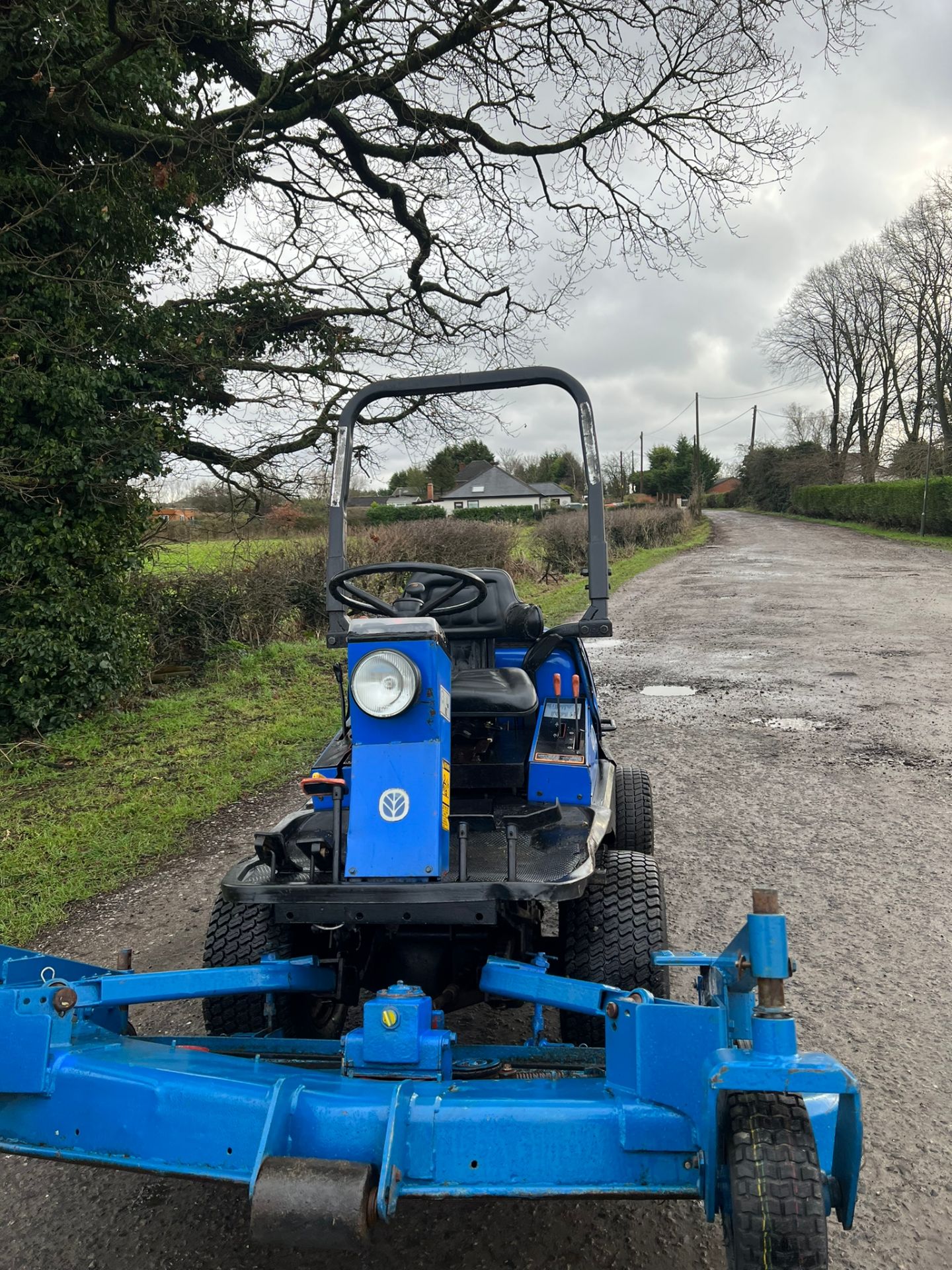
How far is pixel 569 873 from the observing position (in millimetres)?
2367

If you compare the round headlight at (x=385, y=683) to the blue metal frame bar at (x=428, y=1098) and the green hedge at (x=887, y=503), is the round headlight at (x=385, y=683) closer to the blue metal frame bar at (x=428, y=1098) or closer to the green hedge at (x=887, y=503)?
the blue metal frame bar at (x=428, y=1098)

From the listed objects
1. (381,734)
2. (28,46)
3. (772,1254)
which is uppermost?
(28,46)

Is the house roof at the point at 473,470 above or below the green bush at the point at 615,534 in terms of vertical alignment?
above

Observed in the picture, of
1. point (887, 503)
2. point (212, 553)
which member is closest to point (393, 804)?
point (212, 553)

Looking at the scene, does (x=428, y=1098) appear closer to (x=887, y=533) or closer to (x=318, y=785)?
(x=318, y=785)

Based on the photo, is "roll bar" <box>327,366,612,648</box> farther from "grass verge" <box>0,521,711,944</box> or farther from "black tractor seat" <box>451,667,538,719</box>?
"grass verge" <box>0,521,711,944</box>

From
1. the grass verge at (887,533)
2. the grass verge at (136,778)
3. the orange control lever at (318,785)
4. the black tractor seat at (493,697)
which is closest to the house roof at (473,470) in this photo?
the grass verge at (887,533)

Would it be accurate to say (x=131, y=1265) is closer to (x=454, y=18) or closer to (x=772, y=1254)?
(x=772, y=1254)

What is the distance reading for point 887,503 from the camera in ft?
119

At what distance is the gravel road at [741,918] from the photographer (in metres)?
2.13

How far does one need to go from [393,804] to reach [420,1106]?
764mm

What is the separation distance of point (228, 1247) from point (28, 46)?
7759 mm

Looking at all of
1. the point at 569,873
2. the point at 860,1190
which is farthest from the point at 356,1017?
the point at 860,1190

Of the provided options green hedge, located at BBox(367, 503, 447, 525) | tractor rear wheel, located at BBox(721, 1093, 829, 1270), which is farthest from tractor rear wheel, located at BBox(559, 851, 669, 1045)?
green hedge, located at BBox(367, 503, 447, 525)
